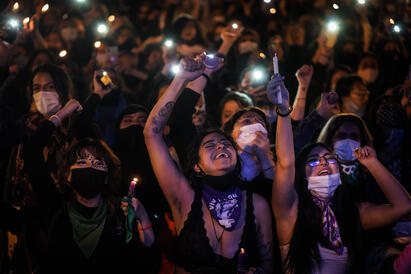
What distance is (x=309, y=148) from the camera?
3.72 meters

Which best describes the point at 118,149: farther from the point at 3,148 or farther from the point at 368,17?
the point at 368,17

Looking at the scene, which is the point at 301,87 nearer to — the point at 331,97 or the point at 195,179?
the point at 331,97

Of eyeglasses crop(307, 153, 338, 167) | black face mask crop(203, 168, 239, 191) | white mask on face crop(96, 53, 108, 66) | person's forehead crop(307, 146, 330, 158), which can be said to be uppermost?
white mask on face crop(96, 53, 108, 66)

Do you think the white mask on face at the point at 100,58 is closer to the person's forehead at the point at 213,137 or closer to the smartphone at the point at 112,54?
the smartphone at the point at 112,54

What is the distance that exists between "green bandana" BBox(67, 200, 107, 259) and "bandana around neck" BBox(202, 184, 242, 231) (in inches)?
33.0

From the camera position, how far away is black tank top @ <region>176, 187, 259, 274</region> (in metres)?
3.15

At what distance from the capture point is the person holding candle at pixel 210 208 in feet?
10.5

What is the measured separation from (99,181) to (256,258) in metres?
1.35

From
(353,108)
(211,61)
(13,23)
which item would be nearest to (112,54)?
(13,23)

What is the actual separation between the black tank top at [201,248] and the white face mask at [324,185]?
57cm

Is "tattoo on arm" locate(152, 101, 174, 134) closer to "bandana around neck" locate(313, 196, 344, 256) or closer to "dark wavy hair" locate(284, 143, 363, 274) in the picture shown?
"dark wavy hair" locate(284, 143, 363, 274)

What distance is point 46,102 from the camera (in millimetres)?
4289

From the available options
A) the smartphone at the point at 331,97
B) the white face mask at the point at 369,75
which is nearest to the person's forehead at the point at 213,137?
the smartphone at the point at 331,97

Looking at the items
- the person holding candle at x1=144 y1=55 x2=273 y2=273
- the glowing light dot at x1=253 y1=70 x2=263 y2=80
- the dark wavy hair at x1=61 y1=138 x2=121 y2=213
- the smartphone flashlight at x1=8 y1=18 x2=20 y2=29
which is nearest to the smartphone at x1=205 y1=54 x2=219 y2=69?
the person holding candle at x1=144 y1=55 x2=273 y2=273
